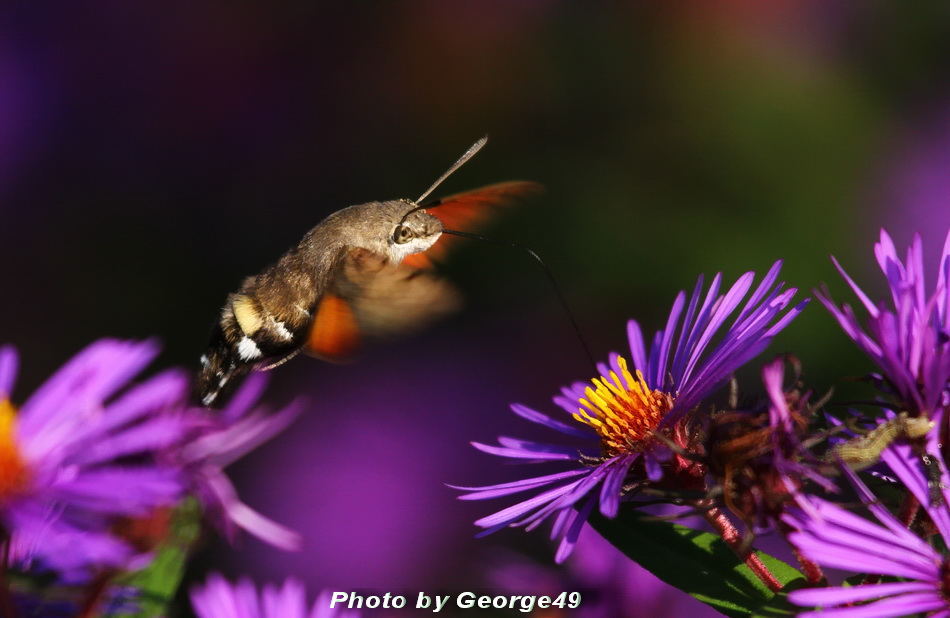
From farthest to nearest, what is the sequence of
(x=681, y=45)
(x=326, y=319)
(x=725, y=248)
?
(x=681, y=45)
(x=725, y=248)
(x=326, y=319)

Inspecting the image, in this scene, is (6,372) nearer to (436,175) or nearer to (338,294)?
(338,294)

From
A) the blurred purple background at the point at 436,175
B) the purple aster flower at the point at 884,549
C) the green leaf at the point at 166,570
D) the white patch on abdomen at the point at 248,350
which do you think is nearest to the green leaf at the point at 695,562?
the purple aster flower at the point at 884,549

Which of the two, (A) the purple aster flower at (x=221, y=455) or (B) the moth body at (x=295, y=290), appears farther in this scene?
(B) the moth body at (x=295, y=290)

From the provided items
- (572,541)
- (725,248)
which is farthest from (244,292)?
(725,248)

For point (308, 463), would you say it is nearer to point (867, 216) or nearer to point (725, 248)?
point (725, 248)

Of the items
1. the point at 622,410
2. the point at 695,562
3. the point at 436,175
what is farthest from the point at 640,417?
the point at 436,175

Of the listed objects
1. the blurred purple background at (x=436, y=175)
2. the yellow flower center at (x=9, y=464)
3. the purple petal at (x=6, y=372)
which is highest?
the purple petal at (x=6, y=372)

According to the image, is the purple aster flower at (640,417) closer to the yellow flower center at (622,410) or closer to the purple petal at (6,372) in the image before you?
the yellow flower center at (622,410)
